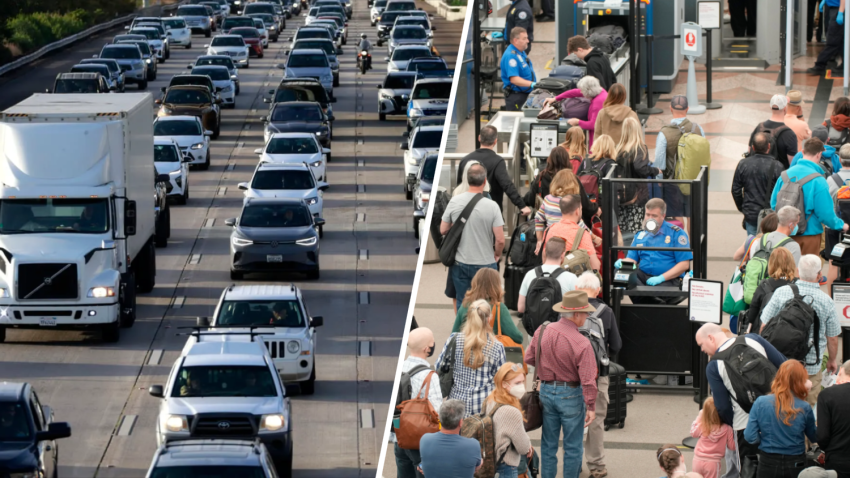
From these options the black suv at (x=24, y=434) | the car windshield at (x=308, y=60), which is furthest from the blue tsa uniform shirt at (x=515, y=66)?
the car windshield at (x=308, y=60)

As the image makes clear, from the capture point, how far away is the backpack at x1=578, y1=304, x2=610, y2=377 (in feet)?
35.5

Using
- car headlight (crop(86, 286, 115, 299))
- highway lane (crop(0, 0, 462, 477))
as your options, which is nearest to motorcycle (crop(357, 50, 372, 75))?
highway lane (crop(0, 0, 462, 477))

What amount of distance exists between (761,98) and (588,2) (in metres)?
3.58

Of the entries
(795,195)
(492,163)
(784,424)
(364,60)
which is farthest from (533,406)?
(364,60)

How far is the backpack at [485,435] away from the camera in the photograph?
966 centimetres

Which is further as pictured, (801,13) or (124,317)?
(801,13)

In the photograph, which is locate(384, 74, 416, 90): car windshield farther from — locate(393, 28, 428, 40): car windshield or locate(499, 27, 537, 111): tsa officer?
locate(499, 27, 537, 111): tsa officer

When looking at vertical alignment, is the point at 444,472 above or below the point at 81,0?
below

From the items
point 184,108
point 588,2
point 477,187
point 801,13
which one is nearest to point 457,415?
point 477,187

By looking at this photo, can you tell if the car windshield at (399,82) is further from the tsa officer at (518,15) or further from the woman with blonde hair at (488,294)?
the woman with blonde hair at (488,294)

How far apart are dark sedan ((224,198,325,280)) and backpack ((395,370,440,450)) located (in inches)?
638

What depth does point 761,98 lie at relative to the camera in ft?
79.9

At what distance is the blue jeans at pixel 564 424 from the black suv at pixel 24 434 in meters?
6.06

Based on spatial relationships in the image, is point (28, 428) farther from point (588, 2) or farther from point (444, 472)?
point (588, 2)
